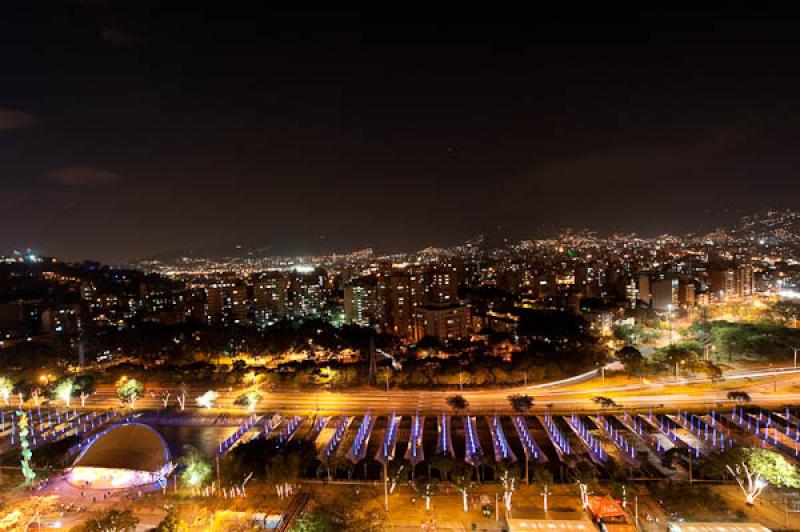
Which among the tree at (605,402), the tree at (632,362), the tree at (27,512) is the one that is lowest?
the tree at (27,512)

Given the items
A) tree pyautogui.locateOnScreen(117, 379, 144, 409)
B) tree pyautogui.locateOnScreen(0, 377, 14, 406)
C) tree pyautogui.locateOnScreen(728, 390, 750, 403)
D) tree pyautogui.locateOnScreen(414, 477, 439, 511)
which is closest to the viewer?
tree pyautogui.locateOnScreen(414, 477, 439, 511)

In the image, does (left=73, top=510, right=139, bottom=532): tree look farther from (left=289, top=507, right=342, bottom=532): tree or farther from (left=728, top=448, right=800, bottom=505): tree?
(left=728, top=448, right=800, bottom=505): tree

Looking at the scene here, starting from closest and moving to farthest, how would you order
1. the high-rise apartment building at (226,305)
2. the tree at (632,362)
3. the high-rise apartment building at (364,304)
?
the tree at (632,362), the high-rise apartment building at (364,304), the high-rise apartment building at (226,305)

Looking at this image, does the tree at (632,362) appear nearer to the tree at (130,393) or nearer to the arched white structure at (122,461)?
the arched white structure at (122,461)

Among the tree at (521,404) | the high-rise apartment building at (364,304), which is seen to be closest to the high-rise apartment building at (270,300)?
the high-rise apartment building at (364,304)

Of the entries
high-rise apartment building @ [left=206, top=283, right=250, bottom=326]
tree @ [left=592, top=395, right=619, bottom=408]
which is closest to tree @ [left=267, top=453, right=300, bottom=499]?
tree @ [left=592, top=395, right=619, bottom=408]

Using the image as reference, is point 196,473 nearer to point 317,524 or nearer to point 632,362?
point 317,524

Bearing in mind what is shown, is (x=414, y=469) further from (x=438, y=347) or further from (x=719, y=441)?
(x=438, y=347)
